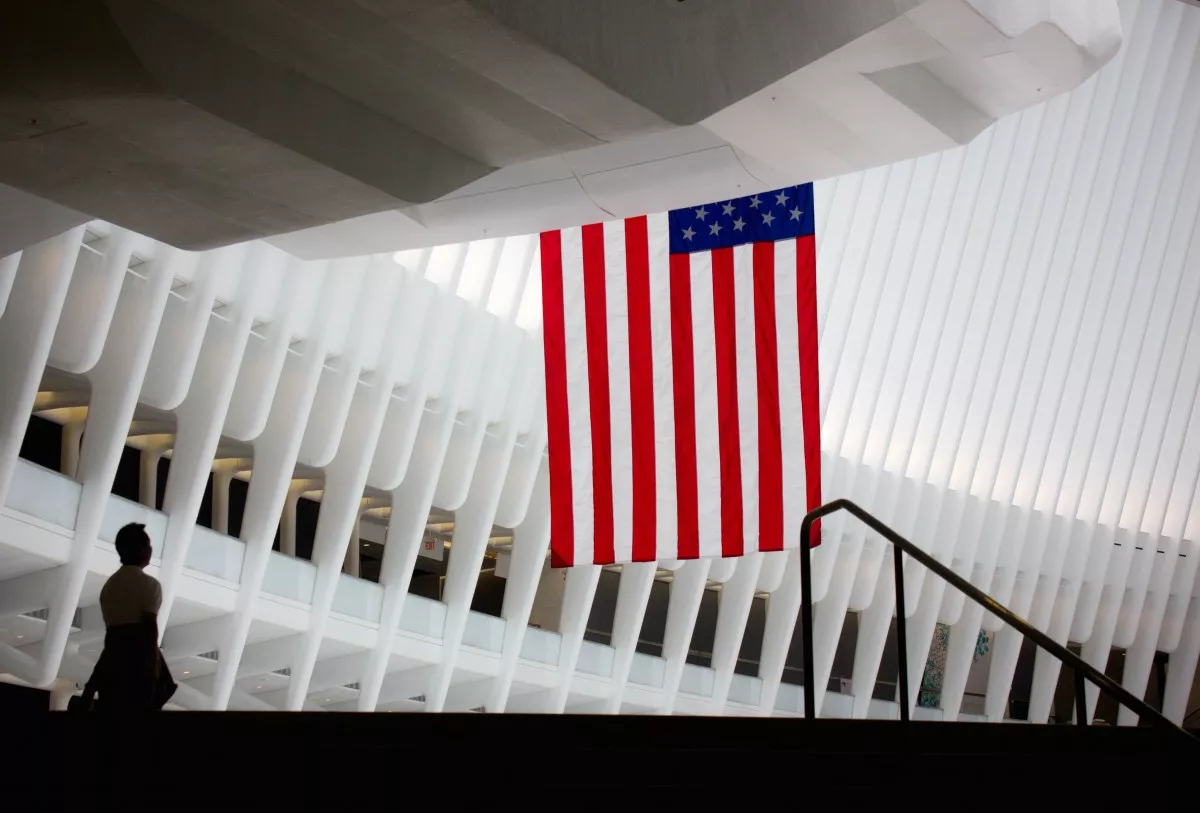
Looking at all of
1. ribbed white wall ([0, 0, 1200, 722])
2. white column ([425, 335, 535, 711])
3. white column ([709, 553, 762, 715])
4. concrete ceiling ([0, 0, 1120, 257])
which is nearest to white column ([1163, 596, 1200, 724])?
ribbed white wall ([0, 0, 1200, 722])

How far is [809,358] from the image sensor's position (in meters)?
9.61

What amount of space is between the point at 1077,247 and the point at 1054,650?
1990 centimetres

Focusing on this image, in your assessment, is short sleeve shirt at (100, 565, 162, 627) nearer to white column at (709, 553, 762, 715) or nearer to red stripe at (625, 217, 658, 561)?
red stripe at (625, 217, 658, 561)

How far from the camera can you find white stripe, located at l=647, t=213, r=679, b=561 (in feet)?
33.1

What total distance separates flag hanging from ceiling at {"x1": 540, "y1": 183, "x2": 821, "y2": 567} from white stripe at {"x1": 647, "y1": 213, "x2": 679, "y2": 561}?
0.04ft

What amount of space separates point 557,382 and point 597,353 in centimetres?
39

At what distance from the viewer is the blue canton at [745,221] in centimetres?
961

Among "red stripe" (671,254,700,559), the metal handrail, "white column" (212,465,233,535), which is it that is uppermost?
"red stripe" (671,254,700,559)

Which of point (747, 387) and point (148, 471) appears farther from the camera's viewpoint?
point (148, 471)

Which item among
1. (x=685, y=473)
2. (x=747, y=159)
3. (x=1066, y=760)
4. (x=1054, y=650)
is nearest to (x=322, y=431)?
(x=685, y=473)

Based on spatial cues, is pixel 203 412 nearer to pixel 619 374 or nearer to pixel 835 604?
pixel 619 374

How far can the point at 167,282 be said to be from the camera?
13.1 meters

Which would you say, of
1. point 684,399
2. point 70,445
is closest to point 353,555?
point 70,445

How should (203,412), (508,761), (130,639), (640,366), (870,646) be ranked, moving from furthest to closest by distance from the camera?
(870,646) < (203,412) < (640,366) < (130,639) < (508,761)
